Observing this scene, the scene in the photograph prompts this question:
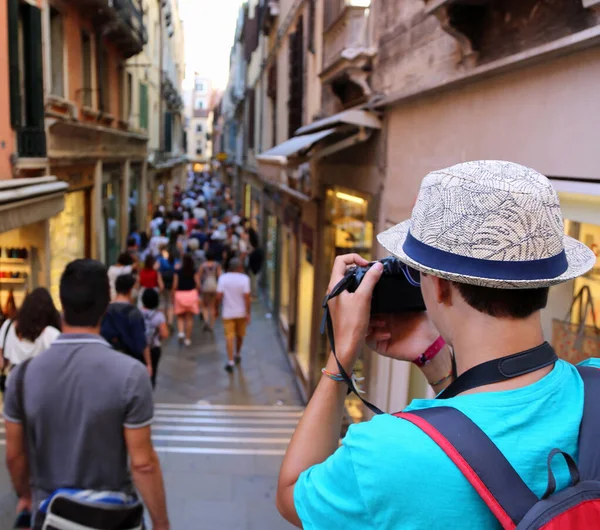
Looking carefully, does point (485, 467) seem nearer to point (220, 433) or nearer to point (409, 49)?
point (409, 49)

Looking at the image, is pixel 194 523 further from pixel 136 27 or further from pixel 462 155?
pixel 136 27

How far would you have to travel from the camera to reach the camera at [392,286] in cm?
150

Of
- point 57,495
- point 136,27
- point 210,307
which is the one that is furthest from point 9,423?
point 136,27

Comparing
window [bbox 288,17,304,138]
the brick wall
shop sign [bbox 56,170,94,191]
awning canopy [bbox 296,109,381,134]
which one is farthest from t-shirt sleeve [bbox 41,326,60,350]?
window [bbox 288,17,304,138]

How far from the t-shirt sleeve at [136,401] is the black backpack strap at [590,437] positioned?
1.96 meters

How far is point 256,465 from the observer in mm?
6109

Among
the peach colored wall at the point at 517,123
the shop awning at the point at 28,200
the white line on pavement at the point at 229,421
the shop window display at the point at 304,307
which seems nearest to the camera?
the peach colored wall at the point at 517,123

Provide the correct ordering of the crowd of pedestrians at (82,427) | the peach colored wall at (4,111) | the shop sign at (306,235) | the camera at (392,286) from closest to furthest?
the camera at (392,286)
the crowd of pedestrians at (82,427)
the peach colored wall at (4,111)
the shop sign at (306,235)

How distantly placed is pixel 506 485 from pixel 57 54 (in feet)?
39.2

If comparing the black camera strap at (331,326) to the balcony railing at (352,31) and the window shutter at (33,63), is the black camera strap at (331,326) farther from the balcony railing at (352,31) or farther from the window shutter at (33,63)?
the window shutter at (33,63)

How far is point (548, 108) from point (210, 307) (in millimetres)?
9926

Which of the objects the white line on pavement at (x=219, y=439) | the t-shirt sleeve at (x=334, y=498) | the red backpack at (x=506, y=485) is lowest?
the white line on pavement at (x=219, y=439)

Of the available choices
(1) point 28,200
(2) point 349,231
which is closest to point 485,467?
(2) point 349,231

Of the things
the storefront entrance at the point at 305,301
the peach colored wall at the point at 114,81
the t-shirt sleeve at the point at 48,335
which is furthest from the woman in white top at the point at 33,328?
the peach colored wall at the point at 114,81
